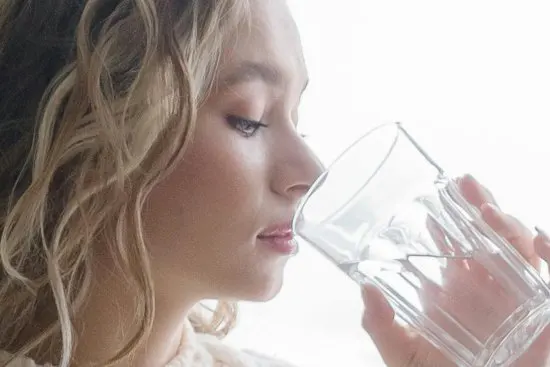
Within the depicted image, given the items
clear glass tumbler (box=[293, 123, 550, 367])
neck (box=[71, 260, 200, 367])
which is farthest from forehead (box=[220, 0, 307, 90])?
neck (box=[71, 260, 200, 367])

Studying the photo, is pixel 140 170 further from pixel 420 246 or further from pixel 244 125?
pixel 420 246

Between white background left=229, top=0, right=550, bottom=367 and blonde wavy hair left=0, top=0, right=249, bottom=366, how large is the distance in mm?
252

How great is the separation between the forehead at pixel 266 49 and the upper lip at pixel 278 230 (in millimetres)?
135

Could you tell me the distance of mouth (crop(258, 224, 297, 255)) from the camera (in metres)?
0.80

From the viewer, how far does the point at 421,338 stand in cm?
84

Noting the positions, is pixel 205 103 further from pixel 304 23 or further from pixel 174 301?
pixel 304 23

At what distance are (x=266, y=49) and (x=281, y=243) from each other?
0.60 ft

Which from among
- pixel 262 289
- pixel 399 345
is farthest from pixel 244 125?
pixel 399 345

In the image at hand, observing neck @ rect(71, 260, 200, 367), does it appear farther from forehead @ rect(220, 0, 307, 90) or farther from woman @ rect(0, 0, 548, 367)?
forehead @ rect(220, 0, 307, 90)

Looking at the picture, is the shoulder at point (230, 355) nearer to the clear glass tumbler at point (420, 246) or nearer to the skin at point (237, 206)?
the skin at point (237, 206)

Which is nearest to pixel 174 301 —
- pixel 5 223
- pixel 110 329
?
pixel 110 329

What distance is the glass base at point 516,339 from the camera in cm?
70

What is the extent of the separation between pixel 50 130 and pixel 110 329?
0.20 meters

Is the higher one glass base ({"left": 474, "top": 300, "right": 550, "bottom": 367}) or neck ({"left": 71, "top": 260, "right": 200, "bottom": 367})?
glass base ({"left": 474, "top": 300, "right": 550, "bottom": 367})
